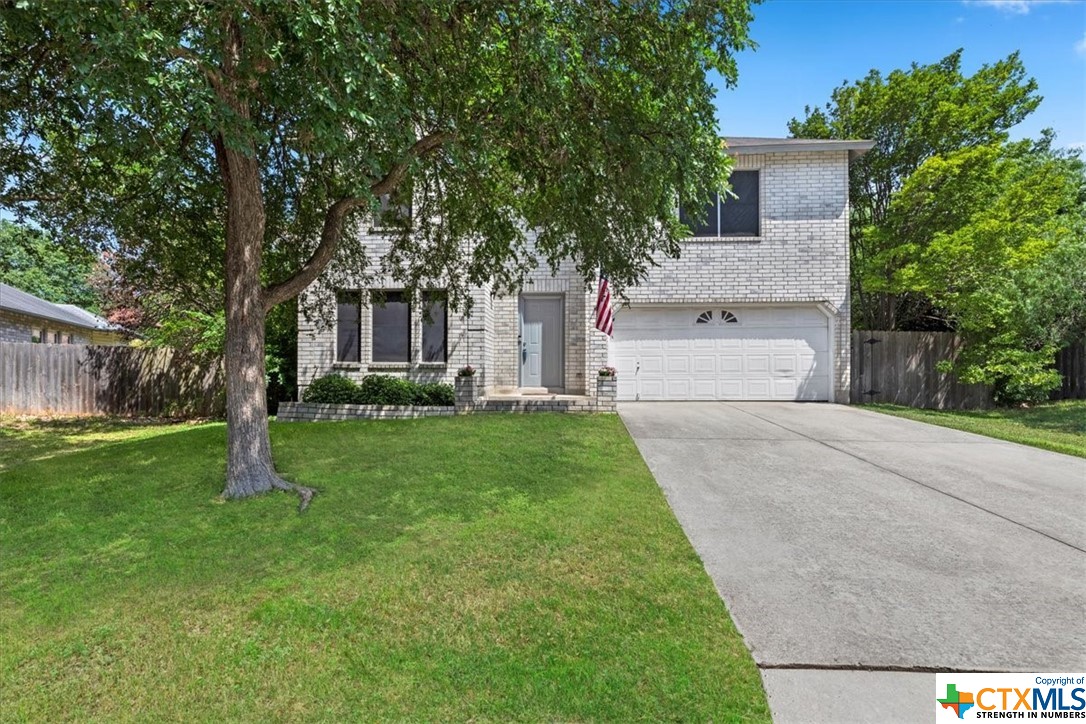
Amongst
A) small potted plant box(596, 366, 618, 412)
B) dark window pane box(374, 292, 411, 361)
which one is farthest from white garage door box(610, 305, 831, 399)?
dark window pane box(374, 292, 411, 361)

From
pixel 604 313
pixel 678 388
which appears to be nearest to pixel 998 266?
pixel 678 388

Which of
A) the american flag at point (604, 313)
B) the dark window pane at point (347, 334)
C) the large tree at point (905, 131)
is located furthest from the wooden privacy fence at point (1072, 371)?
the dark window pane at point (347, 334)

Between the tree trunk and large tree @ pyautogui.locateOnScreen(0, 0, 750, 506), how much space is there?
0.02 meters

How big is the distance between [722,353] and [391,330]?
7760mm

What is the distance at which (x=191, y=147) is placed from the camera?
627cm

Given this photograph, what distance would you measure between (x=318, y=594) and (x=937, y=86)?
1847 cm

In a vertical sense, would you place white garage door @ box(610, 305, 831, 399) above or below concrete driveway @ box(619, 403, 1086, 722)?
above

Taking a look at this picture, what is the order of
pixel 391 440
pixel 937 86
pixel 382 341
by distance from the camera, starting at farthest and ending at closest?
pixel 937 86 → pixel 382 341 → pixel 391 440

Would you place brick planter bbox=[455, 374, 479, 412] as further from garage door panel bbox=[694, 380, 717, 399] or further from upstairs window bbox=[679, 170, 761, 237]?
upstairs window bbox=[679, 170, 761, 237]

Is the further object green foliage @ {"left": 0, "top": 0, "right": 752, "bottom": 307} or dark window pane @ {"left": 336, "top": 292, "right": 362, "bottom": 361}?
dark window pane @ {"left": 336, "top": 292, "right": 362, "bottom": 361}

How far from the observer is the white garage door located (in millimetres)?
12148

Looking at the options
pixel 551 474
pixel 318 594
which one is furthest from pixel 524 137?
pixel 318 594

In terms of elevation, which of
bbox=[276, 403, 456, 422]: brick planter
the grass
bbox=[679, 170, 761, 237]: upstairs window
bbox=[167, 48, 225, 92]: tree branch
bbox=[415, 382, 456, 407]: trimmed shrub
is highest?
bbox=[679, 170, 761, 237]: upstairs window

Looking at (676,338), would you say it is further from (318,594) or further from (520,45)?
(318,594)
